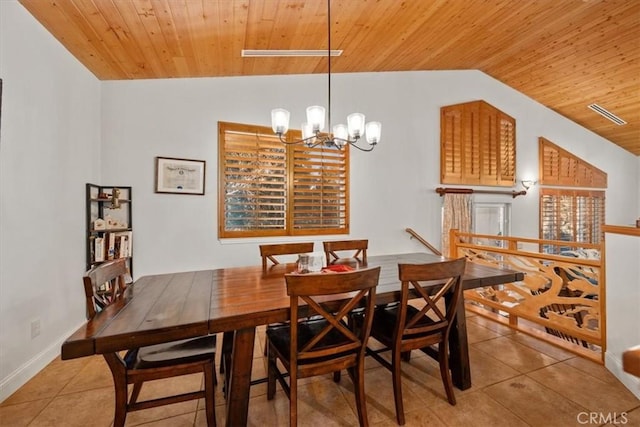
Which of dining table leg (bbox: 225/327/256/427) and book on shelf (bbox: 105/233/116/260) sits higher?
book on shelf (bbox: 105/233/116/260)

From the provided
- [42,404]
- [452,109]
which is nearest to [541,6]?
[452,109]

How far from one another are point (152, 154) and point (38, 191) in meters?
1.17

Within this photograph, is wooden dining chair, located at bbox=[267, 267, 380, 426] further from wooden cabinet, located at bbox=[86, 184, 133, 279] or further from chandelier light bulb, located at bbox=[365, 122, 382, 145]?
wooden cabinet, located at bbox=[86, 184, 133, 279]

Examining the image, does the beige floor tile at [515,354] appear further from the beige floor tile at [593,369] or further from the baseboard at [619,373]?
the baseboard at [619,373]

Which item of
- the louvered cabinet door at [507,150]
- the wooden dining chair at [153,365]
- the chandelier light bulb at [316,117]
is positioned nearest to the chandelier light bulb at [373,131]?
the chandelier light bulb at [316,117]

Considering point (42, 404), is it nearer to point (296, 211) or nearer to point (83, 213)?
point (83, 213)

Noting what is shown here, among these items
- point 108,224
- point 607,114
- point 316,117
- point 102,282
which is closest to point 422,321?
point 316,117

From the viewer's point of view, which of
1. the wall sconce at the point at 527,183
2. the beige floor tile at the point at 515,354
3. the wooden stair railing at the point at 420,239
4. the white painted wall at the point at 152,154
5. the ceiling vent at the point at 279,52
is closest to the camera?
the white painted wall at the point at 152,154

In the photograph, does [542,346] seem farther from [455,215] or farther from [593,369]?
[455,215]

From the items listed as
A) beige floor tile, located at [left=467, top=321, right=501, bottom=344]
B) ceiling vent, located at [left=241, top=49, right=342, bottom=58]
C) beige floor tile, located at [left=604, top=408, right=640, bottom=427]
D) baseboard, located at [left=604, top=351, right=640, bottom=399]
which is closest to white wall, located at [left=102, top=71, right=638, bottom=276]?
ceiling vent, located at [left=241, top=49, right=342, bottom=58]

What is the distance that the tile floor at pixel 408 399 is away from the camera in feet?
5.87

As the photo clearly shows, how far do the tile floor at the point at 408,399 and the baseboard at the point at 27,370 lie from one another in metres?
0.05

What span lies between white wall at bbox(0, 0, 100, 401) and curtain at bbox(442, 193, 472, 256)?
15.3 feet

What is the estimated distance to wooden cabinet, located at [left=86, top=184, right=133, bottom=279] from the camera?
2.89m
